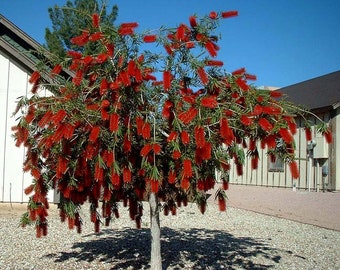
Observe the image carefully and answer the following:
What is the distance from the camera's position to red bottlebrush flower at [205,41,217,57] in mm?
3578

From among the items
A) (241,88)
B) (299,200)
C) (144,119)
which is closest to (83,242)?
(144,119)

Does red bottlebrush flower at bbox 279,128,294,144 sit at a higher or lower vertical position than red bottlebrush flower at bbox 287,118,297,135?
lower

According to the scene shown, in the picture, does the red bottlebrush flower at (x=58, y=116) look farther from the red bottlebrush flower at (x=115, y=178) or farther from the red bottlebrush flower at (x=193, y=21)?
the red bottlebrush flower at (x=193, y=21)

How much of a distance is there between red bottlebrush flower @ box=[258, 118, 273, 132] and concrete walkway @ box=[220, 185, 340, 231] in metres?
8.06

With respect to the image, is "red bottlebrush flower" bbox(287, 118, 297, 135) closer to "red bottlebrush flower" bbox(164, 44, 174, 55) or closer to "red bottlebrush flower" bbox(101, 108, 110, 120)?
"red bottlebrush flower" bbox(164, 44, 174, 55)

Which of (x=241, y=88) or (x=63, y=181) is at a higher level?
(x=241, y=88)

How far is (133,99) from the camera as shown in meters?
3.80

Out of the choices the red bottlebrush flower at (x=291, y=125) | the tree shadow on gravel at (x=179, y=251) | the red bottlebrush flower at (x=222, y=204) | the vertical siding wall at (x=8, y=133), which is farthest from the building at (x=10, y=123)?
the red bottlebrush flower at (x=291, y=125)

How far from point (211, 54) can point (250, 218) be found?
370 inches

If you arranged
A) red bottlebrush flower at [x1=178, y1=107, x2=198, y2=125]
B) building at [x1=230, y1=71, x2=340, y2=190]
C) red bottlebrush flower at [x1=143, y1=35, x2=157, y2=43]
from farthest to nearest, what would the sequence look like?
1. building at [x1=230, y1=71, x2=340, y2=190]
2. red bottlebrush flower at [x1=143, y1=35, x2=157, y2=43]
3. red bottlebrush flower at [x1=178, y1=107, x2=198, y2=125]

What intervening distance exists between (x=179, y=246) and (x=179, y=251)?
0.43 metres

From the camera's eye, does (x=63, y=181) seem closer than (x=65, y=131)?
No

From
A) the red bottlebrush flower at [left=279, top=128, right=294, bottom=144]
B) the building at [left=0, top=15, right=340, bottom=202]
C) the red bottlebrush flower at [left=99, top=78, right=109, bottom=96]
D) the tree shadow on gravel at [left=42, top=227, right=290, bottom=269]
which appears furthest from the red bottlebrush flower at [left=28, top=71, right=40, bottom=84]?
the tree shadow on gravel at [left=42, top=227, right=290, bottom=269]

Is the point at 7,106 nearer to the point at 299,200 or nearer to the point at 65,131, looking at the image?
the point at 65,131
